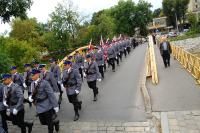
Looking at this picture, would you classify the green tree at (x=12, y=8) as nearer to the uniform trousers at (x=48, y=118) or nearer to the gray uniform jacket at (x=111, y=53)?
the uniform trousers at (x=48, y=118)

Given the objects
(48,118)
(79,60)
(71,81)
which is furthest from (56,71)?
(79,60)

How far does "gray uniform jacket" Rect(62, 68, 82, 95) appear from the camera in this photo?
1103cm

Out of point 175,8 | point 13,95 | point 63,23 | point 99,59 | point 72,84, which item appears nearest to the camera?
point 13,95

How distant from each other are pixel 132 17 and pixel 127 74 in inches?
2622

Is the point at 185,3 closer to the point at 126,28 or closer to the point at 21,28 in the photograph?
the point at 126,28

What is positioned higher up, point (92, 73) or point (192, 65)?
point (92, 73)

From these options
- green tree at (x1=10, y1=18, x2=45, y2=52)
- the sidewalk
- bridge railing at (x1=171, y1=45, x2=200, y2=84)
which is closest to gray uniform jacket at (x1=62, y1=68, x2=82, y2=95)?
the sidewalk

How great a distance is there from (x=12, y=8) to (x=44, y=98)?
21.5 feet

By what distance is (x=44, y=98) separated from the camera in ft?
30.4

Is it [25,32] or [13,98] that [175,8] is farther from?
[13,98]

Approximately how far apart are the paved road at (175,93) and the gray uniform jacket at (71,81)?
8.53 ft

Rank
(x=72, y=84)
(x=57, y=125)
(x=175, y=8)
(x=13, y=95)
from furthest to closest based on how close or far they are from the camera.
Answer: (x=175, y=8)
(x=72, y=84)
(x=57, y=125)
(x=13, y=95)

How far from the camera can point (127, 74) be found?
2039 cm

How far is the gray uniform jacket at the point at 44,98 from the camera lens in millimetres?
9133
